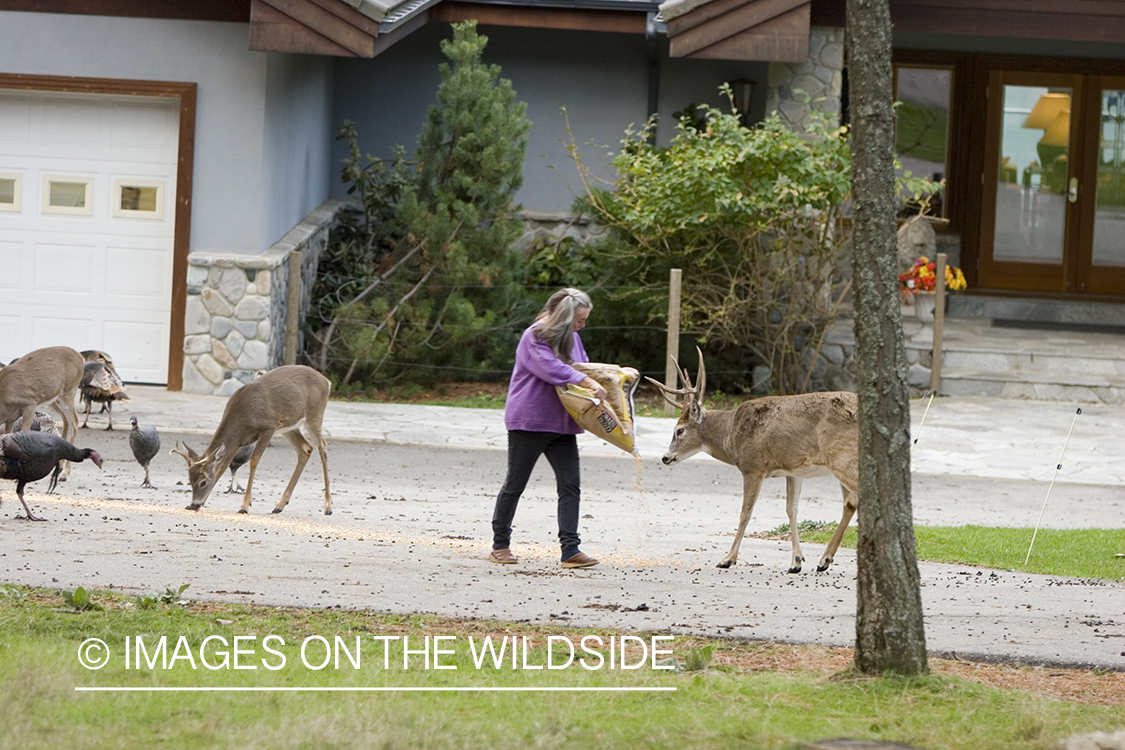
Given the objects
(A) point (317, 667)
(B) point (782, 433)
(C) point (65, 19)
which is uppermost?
(C) point (65, 19)

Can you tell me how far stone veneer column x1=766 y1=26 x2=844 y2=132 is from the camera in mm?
18188

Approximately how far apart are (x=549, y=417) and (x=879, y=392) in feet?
10.5

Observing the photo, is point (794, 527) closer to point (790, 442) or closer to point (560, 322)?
point (790, 442)

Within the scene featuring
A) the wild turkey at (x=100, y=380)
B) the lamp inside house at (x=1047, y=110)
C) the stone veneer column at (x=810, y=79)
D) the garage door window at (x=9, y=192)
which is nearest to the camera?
the wild turkey at (x=100, y=380)

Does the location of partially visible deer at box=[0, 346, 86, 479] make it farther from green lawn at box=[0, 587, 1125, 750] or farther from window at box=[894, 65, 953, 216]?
window at box=[894, 65, 953, 216]

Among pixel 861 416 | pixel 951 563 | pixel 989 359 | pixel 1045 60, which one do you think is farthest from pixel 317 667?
pixel 1045 60

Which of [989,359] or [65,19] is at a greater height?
[65,19]

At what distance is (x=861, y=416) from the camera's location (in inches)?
242

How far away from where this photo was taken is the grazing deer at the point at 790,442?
9125 mm

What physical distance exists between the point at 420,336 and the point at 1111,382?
29.1ft

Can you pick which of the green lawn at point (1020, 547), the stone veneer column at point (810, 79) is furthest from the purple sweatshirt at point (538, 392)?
the stone veneer column at point (810, 79)

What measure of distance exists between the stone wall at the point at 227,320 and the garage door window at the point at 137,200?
0.95 meters

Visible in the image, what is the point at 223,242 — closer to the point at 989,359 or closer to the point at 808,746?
the point at 989,359

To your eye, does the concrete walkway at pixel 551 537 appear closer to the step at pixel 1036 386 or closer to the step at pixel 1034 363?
the step at pixel 1036 386
